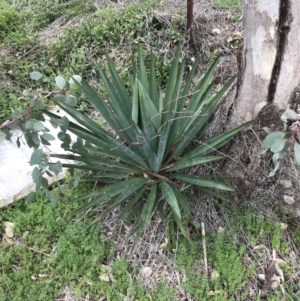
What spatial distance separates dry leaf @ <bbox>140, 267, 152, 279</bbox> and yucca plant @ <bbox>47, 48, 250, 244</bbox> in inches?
12.0

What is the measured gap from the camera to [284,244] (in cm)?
263

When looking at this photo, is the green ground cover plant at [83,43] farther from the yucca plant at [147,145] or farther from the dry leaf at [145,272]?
the dry leaf at [145,272]

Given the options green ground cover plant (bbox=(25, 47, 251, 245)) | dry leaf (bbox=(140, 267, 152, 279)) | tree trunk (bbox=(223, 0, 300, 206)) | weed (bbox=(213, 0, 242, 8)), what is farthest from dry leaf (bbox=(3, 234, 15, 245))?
weed (bbox=(213, 0, 242, 8))

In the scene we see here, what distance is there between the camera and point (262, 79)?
2293 mm

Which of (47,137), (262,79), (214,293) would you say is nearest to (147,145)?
(47,137)

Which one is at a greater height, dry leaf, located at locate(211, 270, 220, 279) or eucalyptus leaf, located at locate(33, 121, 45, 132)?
eucalyptus leaf, located at locate(33, 121, 45, 132)

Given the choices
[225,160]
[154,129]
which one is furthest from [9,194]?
[225,160]

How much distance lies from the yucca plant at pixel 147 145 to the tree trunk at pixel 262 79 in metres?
0.16

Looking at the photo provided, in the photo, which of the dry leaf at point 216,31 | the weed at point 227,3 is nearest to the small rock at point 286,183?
the dry leaf at point 216,31

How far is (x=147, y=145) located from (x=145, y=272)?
32.9 inches

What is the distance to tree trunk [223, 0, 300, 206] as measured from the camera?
6.85 feet

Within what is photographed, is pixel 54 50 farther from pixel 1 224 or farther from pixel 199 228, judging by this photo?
pixel 199 228

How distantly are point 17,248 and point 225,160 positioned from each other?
60.9 inches

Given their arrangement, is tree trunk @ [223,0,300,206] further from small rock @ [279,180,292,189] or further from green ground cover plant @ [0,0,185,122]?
green ground cover plant @ [0,0,185,122]
